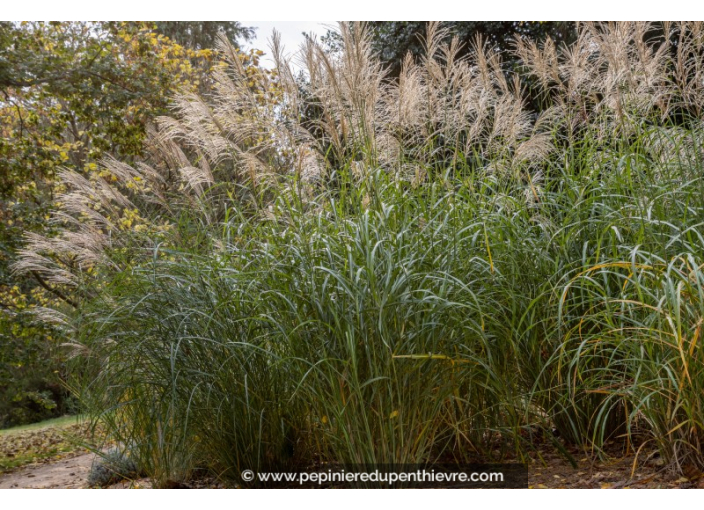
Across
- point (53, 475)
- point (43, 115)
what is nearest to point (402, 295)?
point (53, 475)

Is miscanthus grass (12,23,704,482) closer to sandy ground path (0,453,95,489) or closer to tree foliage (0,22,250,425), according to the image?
sandy ground path (0,453,95,489)

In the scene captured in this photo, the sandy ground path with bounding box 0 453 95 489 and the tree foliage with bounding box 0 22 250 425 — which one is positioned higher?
the tree foliage with bounding box 0 22 250 425

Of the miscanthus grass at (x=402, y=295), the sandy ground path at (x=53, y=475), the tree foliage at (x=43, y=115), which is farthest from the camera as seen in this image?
the tree foliage at (x=43, y=115)

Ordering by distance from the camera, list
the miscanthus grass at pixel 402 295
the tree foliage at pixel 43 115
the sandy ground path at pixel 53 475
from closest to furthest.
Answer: the miscanthus grass at pixel 402 295 < the sandy ground path at pixel 53 475 < the tree foliage at pixel 43 115

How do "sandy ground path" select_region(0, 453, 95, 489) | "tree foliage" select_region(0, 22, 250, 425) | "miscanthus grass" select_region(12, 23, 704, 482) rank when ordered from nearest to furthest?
"miscanthus grass" select_region(12, 23, 704, 482) < "sandy ground path" select_region(0, 453, 95, 489) < "tree foliage" select_region(0, 22, 250, 425)

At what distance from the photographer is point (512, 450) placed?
3.01 metres

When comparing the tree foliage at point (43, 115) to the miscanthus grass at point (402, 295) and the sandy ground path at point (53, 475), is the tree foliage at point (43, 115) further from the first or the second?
the miscanthus grass at point (402, 295)

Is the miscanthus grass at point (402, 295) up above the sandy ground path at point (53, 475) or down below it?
above

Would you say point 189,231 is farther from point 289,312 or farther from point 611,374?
point 611,374

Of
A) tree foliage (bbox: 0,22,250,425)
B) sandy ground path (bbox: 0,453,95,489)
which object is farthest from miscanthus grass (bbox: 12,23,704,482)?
tree foliage (bbox: 0,22,250,425)

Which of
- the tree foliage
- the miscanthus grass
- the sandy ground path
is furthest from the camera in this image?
the tree foliage

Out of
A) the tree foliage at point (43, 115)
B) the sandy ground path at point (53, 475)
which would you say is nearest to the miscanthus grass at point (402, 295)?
the sandy ground path at point (53, 475)

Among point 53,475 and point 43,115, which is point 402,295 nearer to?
point 53,475

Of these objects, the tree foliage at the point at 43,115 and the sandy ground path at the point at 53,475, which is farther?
the tree foliage at the point at 43,115
